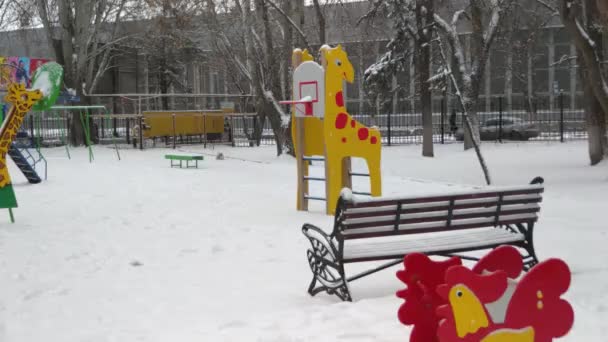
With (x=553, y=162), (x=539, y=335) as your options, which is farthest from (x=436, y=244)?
(x=553, y=162)

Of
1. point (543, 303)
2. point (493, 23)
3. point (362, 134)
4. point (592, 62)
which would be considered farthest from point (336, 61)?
point (493, 23)

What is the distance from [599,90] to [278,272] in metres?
8.55

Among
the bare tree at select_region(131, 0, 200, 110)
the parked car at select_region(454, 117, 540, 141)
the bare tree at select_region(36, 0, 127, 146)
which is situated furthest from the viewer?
the parked car at select_region(454, 117, 540, 141)

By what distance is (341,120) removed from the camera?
10422mm

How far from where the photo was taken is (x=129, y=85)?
5712 cm

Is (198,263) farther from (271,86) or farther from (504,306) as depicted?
(271,86)

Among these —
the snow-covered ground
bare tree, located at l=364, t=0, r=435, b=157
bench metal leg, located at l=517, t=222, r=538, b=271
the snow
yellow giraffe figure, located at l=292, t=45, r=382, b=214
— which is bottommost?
the snow-covered ground

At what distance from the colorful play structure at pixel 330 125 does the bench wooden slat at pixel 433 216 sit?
4.30 m

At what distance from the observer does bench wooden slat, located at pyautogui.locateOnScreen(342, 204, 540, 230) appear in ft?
18.7

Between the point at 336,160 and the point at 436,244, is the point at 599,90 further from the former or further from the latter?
the point at 436,244

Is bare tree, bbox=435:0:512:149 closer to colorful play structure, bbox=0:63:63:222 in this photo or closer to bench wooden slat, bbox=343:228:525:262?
colorful play structure, bbox=0:63:63:222

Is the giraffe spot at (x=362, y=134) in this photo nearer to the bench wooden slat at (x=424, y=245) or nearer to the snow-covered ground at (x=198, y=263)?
the snow-covered ground at (x=198, y=263)

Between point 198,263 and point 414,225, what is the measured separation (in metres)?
2.65

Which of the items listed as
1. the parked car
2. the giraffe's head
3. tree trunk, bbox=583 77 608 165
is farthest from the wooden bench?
the parked car
